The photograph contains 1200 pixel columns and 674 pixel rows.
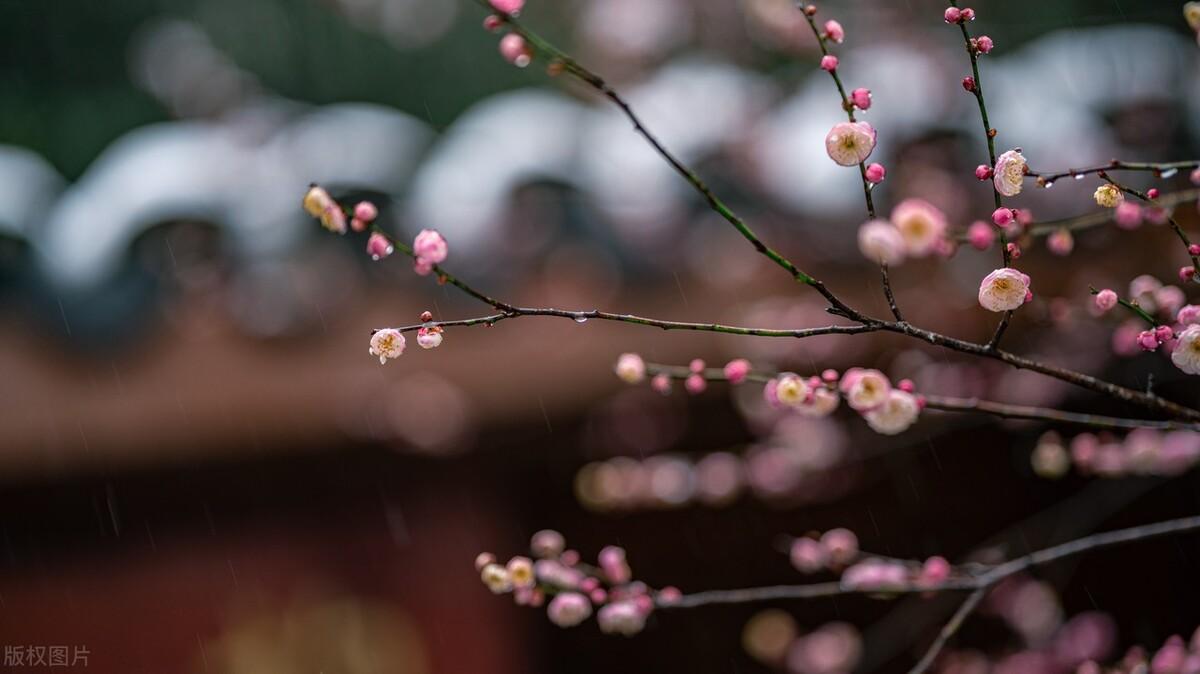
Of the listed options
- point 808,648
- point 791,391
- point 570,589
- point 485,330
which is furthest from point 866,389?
point 808,648

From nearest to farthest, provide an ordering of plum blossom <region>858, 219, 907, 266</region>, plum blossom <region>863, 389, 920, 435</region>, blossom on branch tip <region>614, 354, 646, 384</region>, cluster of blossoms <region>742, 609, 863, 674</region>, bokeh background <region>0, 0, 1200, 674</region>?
plum blossom <region>858, 219, 907, 266</region> < plum blossom <region>863, 389, 920, 435</region> < blossom on branch tip <region>614, 354, 646, 384</region> < bokeh background <region>0, 0, 1200, 674</region> < cluster of blossoms <region>742, 609, 863, 674</region>

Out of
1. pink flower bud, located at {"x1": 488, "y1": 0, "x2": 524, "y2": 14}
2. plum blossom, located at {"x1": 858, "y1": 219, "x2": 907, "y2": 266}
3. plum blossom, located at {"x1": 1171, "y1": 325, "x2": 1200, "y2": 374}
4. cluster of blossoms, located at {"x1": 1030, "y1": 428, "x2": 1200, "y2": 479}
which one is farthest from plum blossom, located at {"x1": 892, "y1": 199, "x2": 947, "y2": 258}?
cluster of blossoms, located at {"x1": 1030, "y1": 428, "x2": 1200, "y2": 479}

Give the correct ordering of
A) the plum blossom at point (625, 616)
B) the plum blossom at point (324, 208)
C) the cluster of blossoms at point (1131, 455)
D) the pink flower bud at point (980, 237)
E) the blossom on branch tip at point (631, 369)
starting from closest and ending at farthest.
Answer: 1. the plum blossom at point (324, 208)
2. the pink flower bud at point (980, 237)
3. the blossom on branch tip at point (631, 369)
4. the plum blossom at point (625, 616)
5. the cluster of blossoms at point (1131, 455)

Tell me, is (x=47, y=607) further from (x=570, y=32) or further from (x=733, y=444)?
(x=570, y=32)

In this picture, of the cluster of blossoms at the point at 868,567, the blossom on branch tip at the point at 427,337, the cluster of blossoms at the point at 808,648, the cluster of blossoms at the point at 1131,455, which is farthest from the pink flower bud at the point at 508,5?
the cluster of blossoms at the point at 808,648

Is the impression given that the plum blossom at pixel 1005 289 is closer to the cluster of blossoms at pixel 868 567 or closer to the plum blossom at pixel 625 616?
the cluster of blossoms at pixel 868 567

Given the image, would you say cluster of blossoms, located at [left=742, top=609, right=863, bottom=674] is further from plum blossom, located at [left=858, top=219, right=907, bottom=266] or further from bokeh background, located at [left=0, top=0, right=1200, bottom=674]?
plum blossom, located at [left=858, top=219, right=907, bottom=266]

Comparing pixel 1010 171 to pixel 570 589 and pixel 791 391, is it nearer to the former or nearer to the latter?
pixel 791 391
